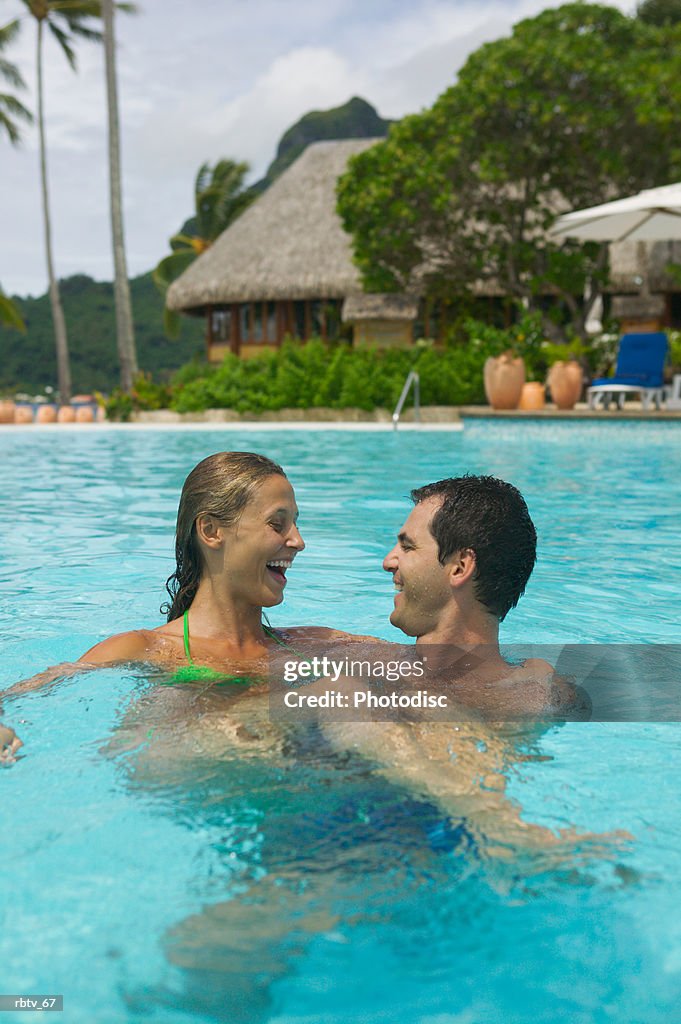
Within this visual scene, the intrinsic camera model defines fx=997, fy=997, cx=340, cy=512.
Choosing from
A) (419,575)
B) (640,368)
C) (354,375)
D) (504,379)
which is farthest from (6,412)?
(419,575)

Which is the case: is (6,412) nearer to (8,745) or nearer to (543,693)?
(8,745)

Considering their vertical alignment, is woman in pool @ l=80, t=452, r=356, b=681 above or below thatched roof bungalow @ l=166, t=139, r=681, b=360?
below

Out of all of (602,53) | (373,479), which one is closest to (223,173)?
(602,53)

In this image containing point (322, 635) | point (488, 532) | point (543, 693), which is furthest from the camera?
point (322, 635)

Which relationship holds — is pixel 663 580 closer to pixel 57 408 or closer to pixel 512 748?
pixel 512 748

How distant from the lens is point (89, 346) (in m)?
46.0

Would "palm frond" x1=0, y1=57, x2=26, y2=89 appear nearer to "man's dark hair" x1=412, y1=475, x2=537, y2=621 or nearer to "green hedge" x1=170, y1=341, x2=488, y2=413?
"green hedge" x1=170, y1=341, x2=488, y2=413

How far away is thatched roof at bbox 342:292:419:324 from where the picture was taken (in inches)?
1005

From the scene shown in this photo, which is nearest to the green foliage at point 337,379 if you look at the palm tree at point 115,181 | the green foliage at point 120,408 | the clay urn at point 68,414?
the green foliage at point 120,408

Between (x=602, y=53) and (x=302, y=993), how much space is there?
22.2 meters

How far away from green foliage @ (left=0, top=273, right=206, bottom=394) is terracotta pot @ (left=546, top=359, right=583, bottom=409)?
28132mm

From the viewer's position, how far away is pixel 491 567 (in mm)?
2787

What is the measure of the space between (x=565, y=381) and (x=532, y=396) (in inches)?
28.5

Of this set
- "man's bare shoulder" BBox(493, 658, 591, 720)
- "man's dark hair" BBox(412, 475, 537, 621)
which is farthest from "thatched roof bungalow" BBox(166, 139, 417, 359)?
"man's dark hair" BBox(412, 475, 537, 621)
